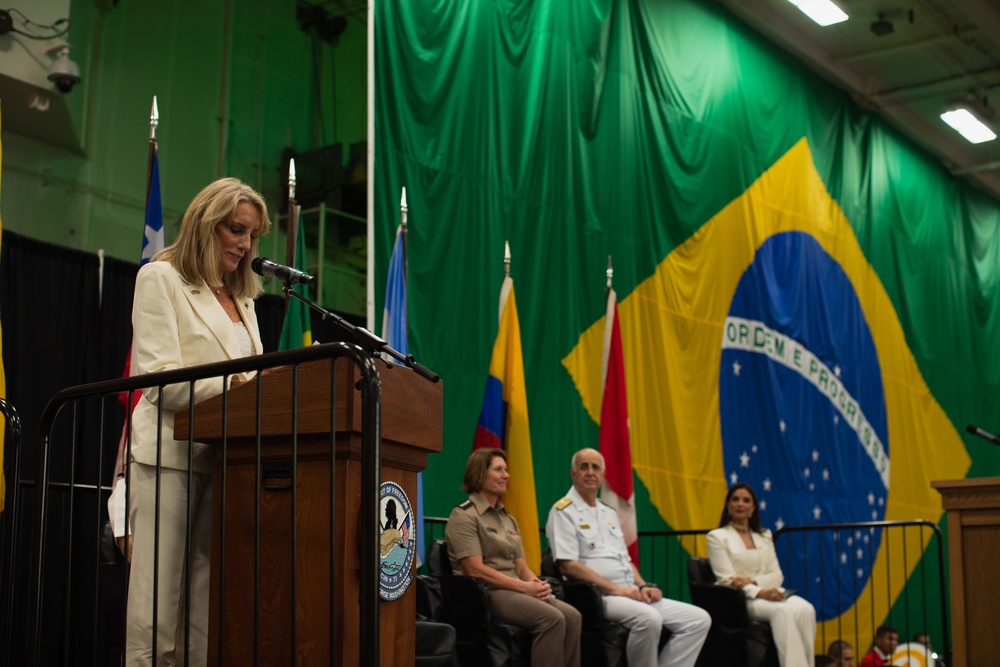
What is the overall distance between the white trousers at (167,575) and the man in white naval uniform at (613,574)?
3.08 metres

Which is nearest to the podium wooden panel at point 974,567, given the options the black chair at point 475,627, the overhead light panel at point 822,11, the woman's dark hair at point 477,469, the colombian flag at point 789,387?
the black chair at point 475,627

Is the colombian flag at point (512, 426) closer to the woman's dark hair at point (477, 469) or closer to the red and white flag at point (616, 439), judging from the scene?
the red and white flag at point (616, 439)

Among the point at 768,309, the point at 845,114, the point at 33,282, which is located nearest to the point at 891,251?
the point at 845,114

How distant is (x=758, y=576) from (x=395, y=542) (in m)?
4.09

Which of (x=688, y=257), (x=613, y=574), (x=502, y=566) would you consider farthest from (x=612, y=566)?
(x=688, y=257)

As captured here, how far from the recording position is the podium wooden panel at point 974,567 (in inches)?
179

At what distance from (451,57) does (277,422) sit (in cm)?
508

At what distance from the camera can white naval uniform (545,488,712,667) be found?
17.7 ft

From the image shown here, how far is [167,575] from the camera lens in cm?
254

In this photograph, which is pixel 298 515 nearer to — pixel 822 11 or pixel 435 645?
pixel 435 645

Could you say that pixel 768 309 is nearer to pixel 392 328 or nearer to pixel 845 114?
pixel 845 114

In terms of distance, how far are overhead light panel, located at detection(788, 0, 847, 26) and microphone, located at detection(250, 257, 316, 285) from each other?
862 centimetres

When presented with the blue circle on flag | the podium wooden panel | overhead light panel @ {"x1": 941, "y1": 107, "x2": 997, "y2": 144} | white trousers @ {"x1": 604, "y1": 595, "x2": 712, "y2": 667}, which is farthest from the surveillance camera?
overhead light panel @ {"x1": 941, "y1": 107, "x2": 997, "y2": 144}

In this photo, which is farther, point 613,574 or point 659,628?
point 613,574
